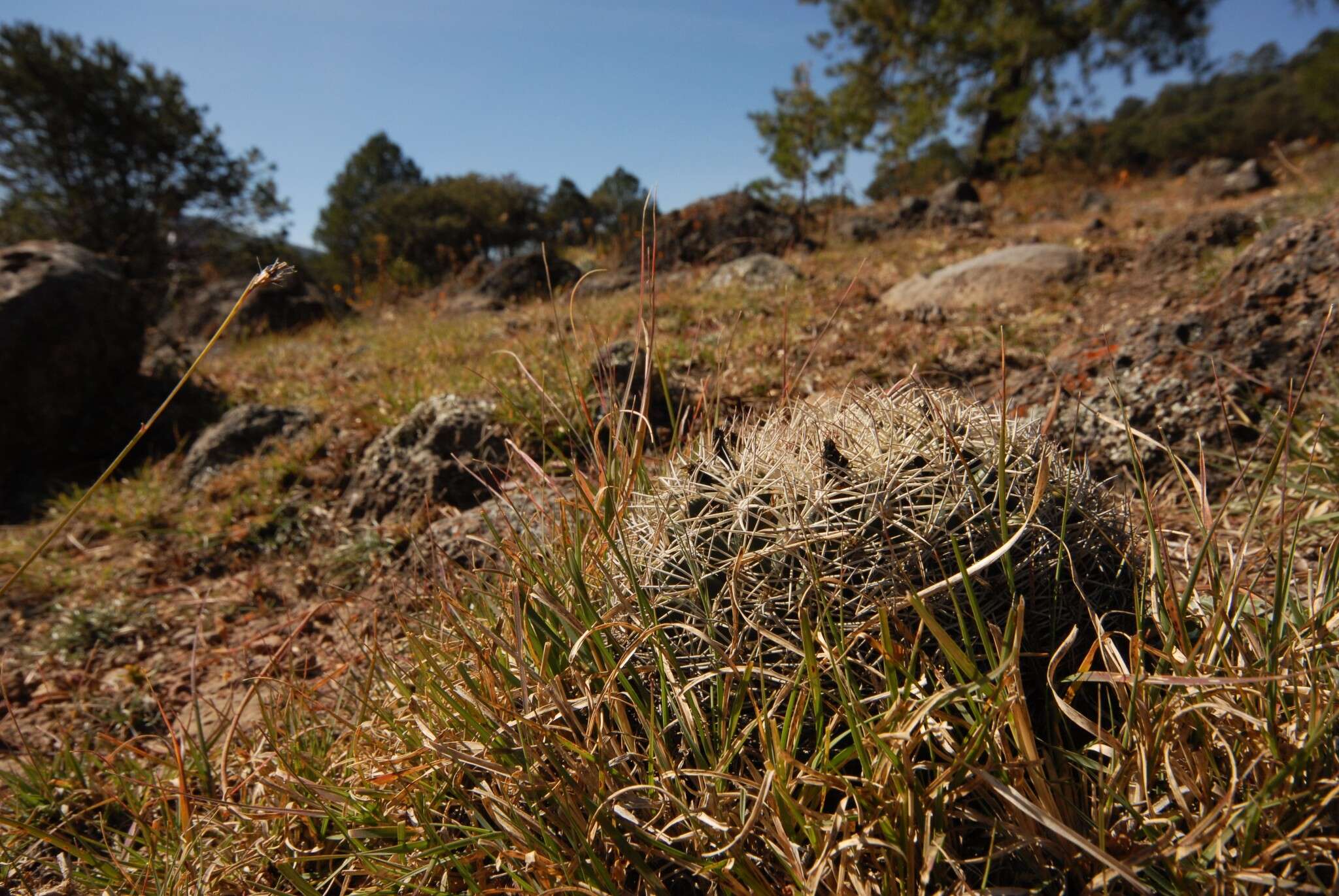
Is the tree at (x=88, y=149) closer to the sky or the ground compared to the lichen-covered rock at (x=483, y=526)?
closer to the sky

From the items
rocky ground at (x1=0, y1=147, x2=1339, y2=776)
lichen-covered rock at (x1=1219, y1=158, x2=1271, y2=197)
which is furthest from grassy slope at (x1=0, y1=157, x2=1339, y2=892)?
lichen-covered rock at (x1=1219, y1=158, x2=1271, y2=197)

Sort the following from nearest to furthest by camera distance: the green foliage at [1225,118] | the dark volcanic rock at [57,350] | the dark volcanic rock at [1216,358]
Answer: the dark volcanic rock at [1216,358], the dark volcanic rock at [57,350], the green foliage at [1225,118]

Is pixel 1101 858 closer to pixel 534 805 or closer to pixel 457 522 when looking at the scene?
pixel 534 805

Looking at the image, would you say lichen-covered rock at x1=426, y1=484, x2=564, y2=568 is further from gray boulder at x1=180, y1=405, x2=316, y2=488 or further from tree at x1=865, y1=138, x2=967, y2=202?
tree at x1=865, y1=138, x2=967, y2=202

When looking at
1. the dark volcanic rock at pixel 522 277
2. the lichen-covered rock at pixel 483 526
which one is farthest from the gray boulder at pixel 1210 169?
the lichen-covered rock at pixel 483 526

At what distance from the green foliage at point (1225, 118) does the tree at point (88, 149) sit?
22305 mm

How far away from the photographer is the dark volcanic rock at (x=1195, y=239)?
550 cm

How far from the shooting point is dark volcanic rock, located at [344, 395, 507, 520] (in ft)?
11.7

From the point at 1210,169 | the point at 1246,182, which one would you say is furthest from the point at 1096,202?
the point at 1210,169

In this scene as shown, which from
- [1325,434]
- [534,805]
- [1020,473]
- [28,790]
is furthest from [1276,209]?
[28,790]

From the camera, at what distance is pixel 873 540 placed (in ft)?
4.32

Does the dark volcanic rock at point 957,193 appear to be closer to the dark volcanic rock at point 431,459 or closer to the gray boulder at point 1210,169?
the gray boulder at point 1210,169

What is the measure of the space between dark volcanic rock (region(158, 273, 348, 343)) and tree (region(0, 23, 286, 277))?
14.7 ft

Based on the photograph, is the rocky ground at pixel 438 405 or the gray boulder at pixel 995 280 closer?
the rocky ground at pixel 438 405
